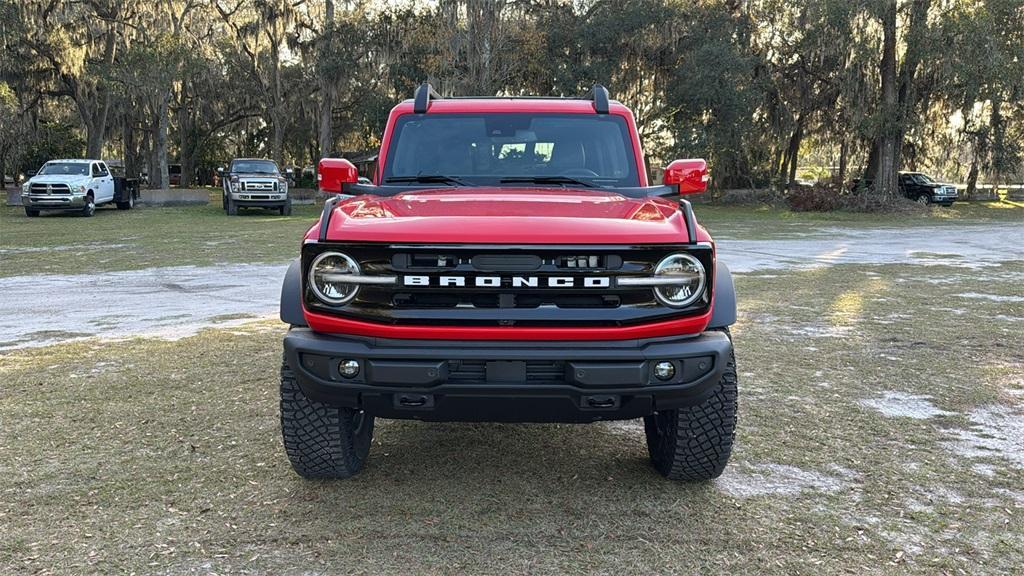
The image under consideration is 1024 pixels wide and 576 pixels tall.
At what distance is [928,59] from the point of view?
26.3 m

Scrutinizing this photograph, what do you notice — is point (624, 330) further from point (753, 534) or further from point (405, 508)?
point (405, 508)

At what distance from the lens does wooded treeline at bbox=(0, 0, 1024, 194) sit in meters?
27.3

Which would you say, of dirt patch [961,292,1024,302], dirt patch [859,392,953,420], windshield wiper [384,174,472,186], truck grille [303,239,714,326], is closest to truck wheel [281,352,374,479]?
truck grille [303,239,714,326]

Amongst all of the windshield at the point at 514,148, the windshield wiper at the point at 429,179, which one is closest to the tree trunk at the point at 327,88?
the windshield at the point at 514,148

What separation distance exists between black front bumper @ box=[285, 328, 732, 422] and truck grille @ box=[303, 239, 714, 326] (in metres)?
0.10

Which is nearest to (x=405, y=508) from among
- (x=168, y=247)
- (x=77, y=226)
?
(x=168, y=247)

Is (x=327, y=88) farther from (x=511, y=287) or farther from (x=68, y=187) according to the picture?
(x=511, y=287)

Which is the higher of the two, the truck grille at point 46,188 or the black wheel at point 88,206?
the truck grille at point 46,188

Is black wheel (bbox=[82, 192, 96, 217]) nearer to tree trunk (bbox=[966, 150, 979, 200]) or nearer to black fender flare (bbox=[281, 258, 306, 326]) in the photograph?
black fender flare (bbox=[281, 258, 306, 326])

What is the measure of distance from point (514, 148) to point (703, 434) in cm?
194

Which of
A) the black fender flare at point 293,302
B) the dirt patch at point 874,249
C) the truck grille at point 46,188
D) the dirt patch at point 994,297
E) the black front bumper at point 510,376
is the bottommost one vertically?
the dirt patch at point 994,297

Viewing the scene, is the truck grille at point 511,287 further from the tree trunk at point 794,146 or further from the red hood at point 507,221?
the tree trunk at point 794,146

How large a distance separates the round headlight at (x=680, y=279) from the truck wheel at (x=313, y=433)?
4.87ft

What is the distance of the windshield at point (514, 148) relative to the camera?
455cm
